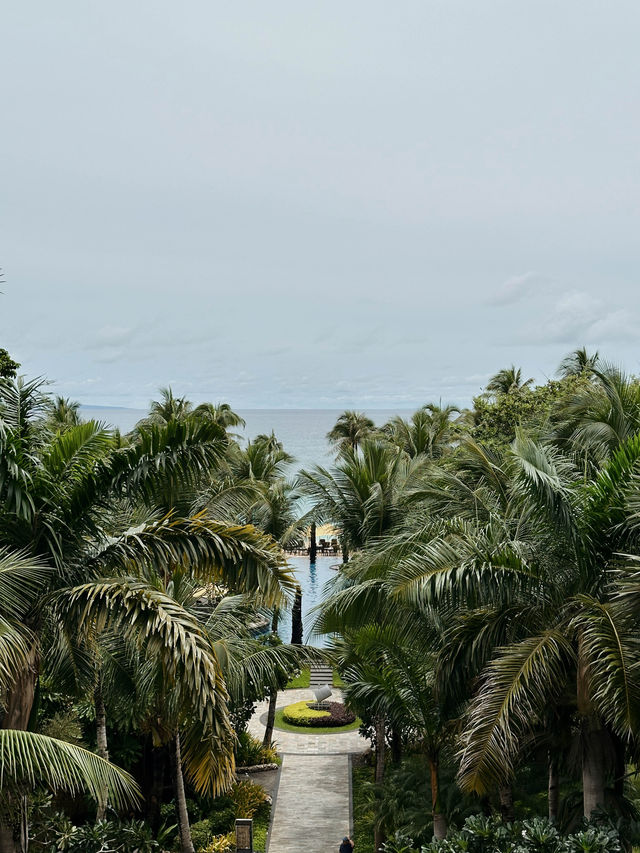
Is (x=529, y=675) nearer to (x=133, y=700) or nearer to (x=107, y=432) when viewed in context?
(x=107, y=432)

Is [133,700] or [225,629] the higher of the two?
[225,629]

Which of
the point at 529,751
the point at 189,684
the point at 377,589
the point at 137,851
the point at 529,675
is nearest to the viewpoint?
the point at 189,684

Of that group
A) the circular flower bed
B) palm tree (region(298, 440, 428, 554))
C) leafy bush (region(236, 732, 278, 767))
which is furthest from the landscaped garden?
the circular flower bed

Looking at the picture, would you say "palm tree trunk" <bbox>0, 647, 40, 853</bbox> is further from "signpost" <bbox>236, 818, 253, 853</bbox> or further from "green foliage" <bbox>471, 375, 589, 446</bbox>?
"green foliage" <bbox>471, 375, 589, 446</bbox>

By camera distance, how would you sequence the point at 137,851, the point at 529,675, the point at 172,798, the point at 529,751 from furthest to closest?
the point at 172,798 → the point at 137,851 → the point at 529,751 → the point at 529,675

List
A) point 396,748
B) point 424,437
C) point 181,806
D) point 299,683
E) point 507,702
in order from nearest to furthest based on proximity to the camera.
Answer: point 507,702, point 181,806, point 396,748, point 299,683, point 424,437

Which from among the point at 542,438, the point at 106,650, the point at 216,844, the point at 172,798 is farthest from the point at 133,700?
the point at 542,438

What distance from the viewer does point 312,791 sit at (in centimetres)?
1756

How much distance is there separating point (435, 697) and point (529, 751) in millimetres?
1296


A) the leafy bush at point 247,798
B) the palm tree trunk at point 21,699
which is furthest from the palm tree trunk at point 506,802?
the leafy bush at point 247,798

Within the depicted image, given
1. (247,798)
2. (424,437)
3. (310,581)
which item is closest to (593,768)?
(247,798)

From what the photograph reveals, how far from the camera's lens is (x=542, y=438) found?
12.0m

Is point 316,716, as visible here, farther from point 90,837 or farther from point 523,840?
point 523,840

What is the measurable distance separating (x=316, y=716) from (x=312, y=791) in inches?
196
